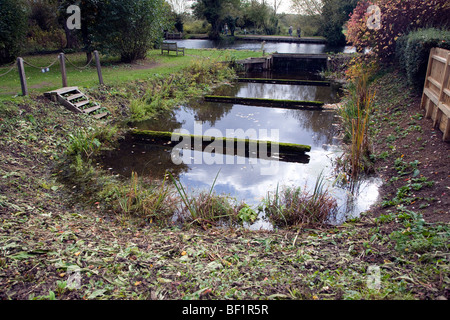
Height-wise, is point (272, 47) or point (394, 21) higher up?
point (394, 21)

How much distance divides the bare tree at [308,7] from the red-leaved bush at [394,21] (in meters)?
25.0

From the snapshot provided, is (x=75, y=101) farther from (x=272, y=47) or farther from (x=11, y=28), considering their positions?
(x=272, y=47)

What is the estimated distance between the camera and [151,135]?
26.7 ft

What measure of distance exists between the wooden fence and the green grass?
936 cm

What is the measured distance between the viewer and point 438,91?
254 inches

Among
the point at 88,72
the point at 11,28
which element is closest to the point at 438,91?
the point at 88,72

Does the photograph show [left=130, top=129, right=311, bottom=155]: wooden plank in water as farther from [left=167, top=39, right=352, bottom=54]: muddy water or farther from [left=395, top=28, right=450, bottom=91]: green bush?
[left=167, top=39, right=352, bottom=54]: muddy water

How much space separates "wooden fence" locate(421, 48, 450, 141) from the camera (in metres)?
5.72

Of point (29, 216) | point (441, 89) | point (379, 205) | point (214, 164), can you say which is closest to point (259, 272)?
point (379, 205)

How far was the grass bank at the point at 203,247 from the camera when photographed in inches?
112

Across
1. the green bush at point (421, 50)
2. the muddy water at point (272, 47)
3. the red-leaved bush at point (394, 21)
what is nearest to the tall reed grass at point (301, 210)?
the green bush at point (421, 50)

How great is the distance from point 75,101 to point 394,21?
1087 cm

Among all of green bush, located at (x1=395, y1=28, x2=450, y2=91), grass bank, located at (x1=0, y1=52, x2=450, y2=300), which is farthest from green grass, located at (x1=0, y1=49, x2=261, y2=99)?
green bush, located at (x1=395, y1=28, x2=450, y2=91)

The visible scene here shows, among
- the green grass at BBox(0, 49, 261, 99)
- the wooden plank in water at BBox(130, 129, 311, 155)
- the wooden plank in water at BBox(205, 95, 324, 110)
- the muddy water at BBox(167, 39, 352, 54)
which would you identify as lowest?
the wooden plank in water at BBox(130, 129, 311, 155)
